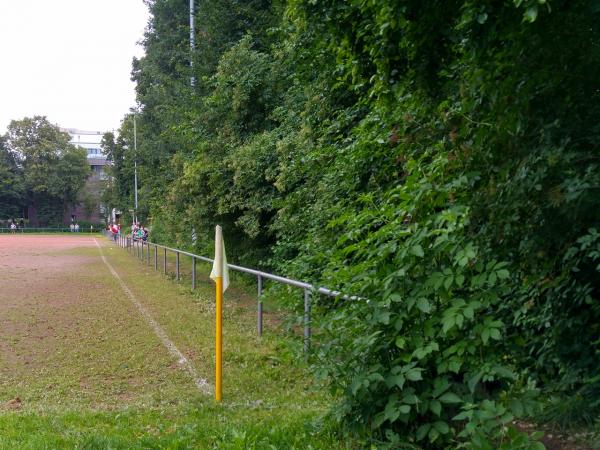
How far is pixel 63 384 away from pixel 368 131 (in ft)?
14.3

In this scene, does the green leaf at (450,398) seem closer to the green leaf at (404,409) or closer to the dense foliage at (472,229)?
the dense foliage at (472,229)

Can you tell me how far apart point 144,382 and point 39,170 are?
87906 mm

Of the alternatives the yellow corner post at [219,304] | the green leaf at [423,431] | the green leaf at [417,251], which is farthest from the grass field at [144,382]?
the green leaf at [417,251]

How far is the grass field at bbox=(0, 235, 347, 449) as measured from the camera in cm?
445

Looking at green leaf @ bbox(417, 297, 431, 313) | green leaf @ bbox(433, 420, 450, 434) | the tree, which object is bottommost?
green leaf @ bbox(433, 420, 450, 434)

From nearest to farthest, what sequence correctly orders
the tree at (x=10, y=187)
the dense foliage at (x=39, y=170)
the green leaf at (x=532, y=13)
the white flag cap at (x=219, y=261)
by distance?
the green leaf at (x=532, y=13) → the white flag cap at (x=219, y=261) → the tree at (x=10, y=187) → the dense foliage at (x=39, y=170)

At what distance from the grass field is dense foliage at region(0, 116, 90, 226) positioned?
80.3 meters

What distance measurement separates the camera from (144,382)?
6.43m

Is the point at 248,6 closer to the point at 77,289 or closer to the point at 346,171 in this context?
the point at 77,289

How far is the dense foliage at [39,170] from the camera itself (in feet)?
281

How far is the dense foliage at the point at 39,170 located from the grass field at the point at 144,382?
80263mm

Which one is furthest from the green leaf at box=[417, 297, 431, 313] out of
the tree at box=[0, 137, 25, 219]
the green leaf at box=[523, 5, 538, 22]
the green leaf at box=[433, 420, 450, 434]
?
the tree at box=[0, 137, 25, 219]

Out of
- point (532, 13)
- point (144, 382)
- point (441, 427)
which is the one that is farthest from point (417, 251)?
point (144, 382)

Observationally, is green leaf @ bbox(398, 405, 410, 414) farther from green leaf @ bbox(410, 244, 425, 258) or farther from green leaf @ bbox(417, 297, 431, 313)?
green leaf @ bbox(410, 244, 425, 258)
